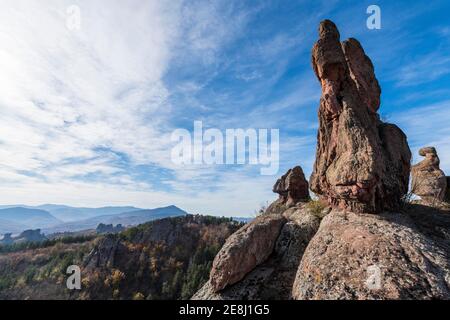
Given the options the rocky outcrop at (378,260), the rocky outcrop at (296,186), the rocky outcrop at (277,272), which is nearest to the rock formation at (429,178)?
the rocky outcrop at (296,186)

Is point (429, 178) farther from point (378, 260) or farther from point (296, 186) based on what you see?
point (378, 260)

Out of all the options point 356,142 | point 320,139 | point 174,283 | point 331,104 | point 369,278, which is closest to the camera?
point 369,278

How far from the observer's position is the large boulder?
465 inches

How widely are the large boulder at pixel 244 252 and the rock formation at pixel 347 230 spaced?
5 centimetres

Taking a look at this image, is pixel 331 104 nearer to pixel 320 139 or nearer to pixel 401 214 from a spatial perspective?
pixel 320 139

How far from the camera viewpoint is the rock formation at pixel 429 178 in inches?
785

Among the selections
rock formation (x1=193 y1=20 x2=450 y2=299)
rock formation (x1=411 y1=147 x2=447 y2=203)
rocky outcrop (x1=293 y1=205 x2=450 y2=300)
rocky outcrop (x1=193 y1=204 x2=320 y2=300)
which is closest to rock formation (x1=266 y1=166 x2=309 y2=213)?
rock formation (x1=193 y1=20 x2=450 y2=299)

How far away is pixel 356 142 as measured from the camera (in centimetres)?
1313

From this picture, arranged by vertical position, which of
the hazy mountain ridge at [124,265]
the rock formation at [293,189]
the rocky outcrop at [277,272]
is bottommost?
the hazy mountain ridge at [124,265]

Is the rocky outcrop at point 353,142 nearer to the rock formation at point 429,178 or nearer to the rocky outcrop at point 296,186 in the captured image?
the rock formation at point 429,178
